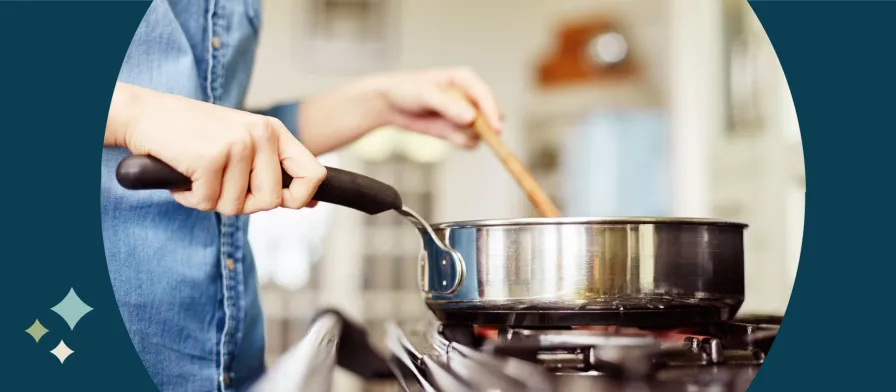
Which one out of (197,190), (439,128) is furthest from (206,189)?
(439,128)

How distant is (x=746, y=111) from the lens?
→ 0.74 metres

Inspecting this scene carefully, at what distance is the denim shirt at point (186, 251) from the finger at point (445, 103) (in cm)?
15

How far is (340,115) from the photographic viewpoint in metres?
0.56

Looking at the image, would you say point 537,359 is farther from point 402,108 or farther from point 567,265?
point 402,108

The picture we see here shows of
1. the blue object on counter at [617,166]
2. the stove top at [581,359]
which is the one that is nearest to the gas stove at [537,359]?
the stove top at [581,359]

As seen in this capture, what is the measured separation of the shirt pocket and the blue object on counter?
0.56 metres

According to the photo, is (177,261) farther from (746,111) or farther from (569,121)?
(569,121)

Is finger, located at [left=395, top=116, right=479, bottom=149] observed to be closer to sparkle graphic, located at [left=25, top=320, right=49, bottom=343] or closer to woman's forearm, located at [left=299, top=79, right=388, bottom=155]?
woman's forearm, located at [left=299, top=79, right=388, bottom=155]

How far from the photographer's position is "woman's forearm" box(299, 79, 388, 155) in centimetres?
55

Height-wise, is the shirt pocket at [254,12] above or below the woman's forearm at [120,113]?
above

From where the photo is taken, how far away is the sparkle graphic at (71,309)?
471mm

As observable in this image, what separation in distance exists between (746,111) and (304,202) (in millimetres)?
490

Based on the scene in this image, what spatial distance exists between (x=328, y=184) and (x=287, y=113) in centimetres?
15

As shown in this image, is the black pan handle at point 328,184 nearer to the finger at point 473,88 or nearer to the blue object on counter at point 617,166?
the finger at point 473,88
